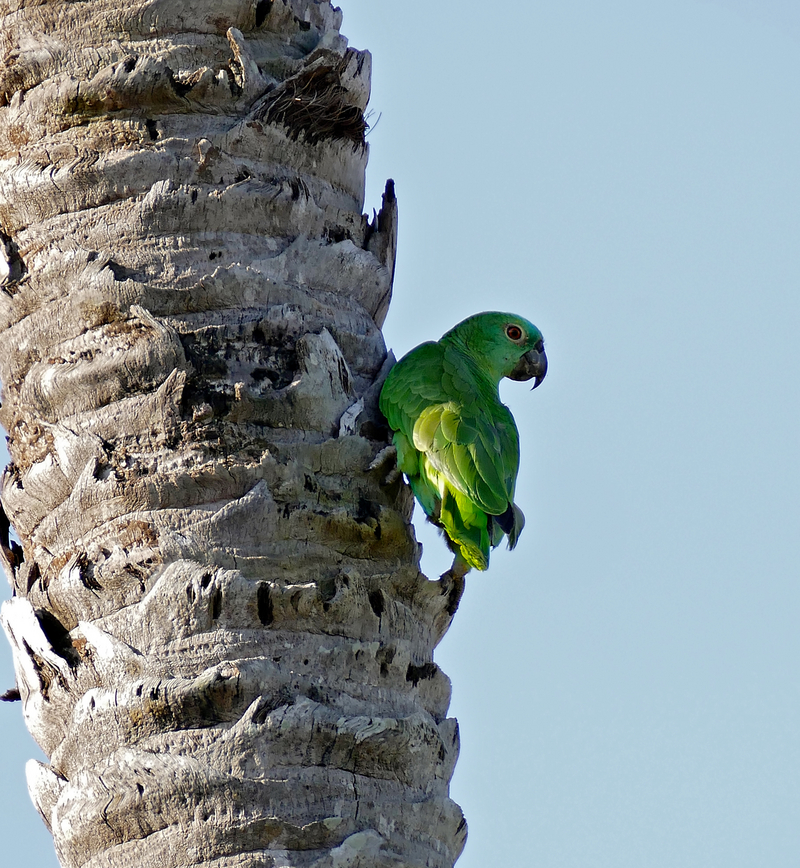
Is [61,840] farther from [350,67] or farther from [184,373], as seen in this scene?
[350,67]

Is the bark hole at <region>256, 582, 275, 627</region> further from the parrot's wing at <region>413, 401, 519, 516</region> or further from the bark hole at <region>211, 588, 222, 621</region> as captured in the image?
the parrot's wing at <region>413, 401, 519, 516</region>

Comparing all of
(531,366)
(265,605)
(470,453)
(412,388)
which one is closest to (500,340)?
(531,366)

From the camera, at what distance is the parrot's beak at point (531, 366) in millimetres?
5754

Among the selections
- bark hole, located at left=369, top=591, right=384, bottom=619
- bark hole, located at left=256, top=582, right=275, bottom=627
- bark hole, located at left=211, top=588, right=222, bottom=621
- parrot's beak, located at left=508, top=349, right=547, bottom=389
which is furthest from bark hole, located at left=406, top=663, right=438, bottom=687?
parrot's beak, located at left=508, top=349, right=547, bottom=389

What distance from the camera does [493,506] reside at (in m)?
4.02

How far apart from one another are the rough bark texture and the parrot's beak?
2.37 metres

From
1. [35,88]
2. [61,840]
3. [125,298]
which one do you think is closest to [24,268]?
[125,298]

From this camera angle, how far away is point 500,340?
5.65 m

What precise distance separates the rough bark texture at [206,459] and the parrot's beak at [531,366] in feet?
7.79

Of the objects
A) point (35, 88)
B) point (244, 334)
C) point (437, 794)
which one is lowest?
point (437, 794)

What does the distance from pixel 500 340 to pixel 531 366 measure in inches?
9.6

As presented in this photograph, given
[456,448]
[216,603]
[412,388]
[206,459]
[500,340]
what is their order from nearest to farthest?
[216,603], [206,459], [412,388], [456,448], [500,340]

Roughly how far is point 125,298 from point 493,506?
5.39 ft

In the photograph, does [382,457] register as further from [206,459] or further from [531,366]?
[531,366]
